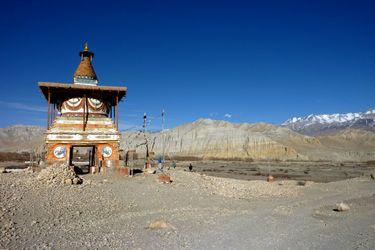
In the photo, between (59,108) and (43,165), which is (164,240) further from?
(59,108)

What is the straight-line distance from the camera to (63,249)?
929cm

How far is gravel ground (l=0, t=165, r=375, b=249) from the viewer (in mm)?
10445

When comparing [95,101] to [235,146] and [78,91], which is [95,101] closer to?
[78,91]

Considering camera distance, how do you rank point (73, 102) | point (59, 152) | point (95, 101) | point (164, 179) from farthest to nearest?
point (95, 101) → point (73, 102) → point (59, 152) → point (164, 179)

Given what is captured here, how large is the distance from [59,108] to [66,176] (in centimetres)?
1123

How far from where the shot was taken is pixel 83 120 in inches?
1054

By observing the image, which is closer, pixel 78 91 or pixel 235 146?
pixel 78 91

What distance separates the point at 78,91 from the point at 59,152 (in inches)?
185

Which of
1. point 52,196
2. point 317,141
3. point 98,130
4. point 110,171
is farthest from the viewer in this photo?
point 317,141

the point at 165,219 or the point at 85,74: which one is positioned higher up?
the point at 85,74

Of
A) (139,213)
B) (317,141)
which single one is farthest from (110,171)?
(317,141)

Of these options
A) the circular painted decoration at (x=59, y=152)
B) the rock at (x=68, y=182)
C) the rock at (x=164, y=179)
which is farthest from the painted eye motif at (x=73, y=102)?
the rock at (x=68, y=182)

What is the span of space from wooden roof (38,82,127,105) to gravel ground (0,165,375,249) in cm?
852

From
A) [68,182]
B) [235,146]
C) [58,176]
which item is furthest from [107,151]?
[235,146]
